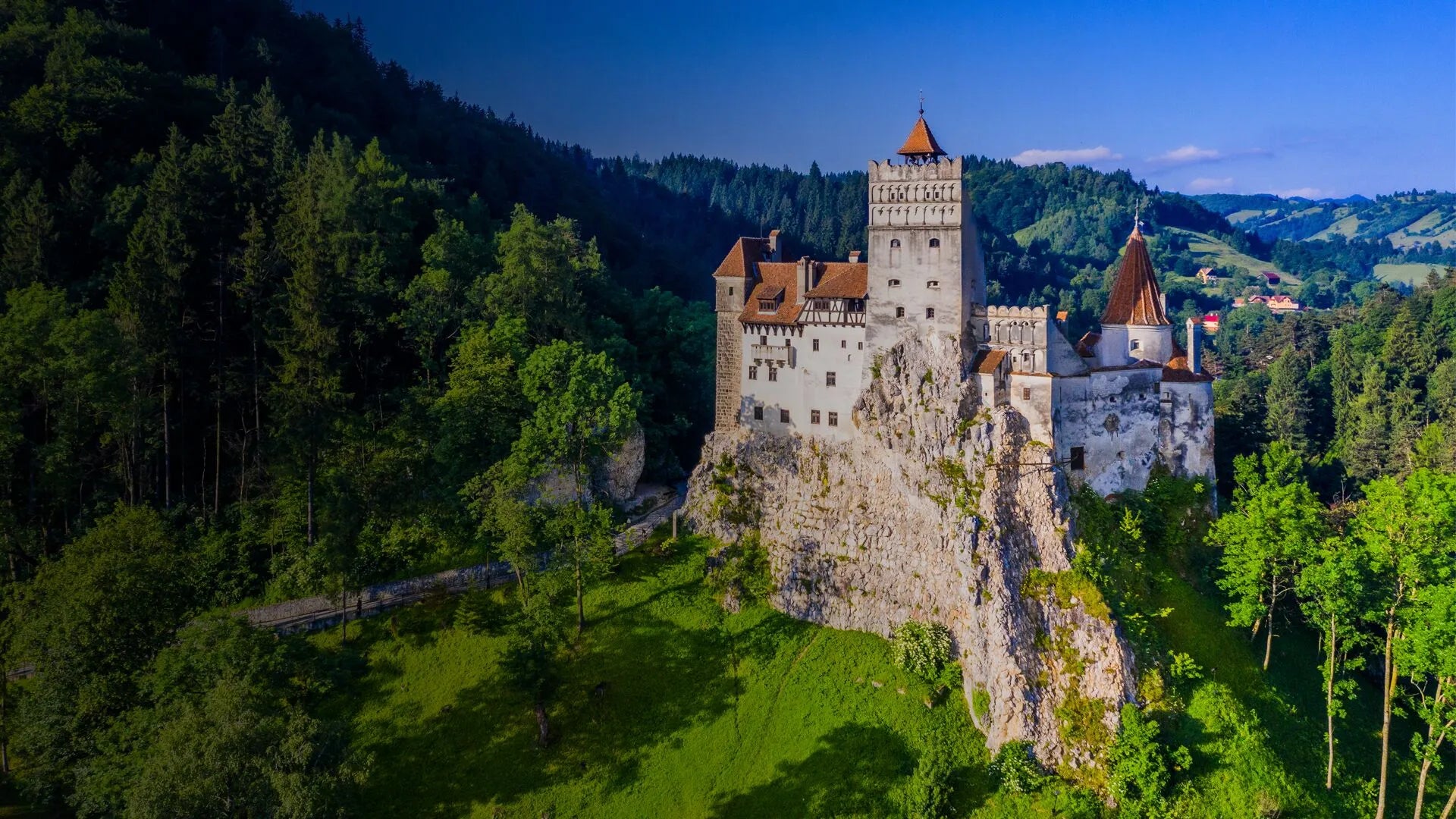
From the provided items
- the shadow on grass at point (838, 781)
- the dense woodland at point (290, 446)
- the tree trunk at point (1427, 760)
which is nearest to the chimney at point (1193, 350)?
the dense woodland at point (290, 446)

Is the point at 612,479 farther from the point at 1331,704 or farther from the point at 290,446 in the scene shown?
the point at 1331,704

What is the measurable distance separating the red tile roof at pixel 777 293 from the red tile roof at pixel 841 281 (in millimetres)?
1254

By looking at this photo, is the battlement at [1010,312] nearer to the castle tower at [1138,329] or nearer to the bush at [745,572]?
the castle tower at [1138,329]

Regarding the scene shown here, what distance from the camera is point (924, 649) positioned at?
49.2 meters

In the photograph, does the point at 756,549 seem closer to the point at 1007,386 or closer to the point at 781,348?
the point at 781,348

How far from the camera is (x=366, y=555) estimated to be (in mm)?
49094

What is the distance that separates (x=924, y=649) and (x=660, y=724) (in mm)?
13327

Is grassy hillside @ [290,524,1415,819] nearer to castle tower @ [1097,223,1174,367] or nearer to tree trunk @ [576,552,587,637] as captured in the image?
tree trunk @ [576,552,587,637]

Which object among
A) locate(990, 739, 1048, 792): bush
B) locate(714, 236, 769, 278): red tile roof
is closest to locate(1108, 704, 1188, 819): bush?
locate(990, 739, 1048, 792): bush

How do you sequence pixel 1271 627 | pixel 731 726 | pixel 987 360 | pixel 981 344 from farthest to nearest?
pixel 981 344
pixel 987 360
pixel 1271 627
pixel 731 726

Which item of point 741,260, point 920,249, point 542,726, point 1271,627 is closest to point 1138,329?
point 920,249

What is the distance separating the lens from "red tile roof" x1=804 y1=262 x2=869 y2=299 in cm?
5412

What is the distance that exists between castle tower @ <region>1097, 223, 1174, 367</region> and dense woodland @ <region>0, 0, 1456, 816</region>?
7.45 metres

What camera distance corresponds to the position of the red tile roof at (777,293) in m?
56.3
